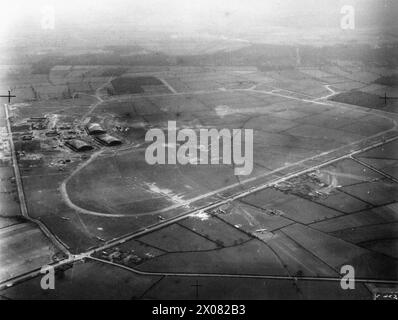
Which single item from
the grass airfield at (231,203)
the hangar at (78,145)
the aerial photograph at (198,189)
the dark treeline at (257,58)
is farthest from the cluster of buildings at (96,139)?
the dark treeline at (257,58)

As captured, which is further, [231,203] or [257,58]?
[257,58]

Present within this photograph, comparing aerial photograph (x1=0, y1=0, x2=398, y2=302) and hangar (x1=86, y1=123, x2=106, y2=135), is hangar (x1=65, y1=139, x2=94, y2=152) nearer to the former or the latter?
aerial photograph (x1=0, y1=0, x2=398, y2=302)

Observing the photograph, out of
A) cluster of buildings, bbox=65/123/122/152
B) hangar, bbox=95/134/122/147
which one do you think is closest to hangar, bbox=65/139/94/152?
cluster of buildings, bbox=65/123/122/152

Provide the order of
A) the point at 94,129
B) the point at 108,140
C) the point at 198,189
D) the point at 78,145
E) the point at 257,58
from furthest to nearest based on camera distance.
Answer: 1. the point at 257,58
2. the point at 94,129
3. the point at 108,140
4. the point at 78,145
5. the point at 198,189

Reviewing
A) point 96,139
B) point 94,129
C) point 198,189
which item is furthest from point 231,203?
point 94,129

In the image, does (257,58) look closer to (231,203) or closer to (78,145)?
(78,145)

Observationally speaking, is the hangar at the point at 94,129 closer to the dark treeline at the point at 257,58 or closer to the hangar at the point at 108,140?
the hangar at the point at 108,140

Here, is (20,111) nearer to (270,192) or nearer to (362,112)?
(270,192)
